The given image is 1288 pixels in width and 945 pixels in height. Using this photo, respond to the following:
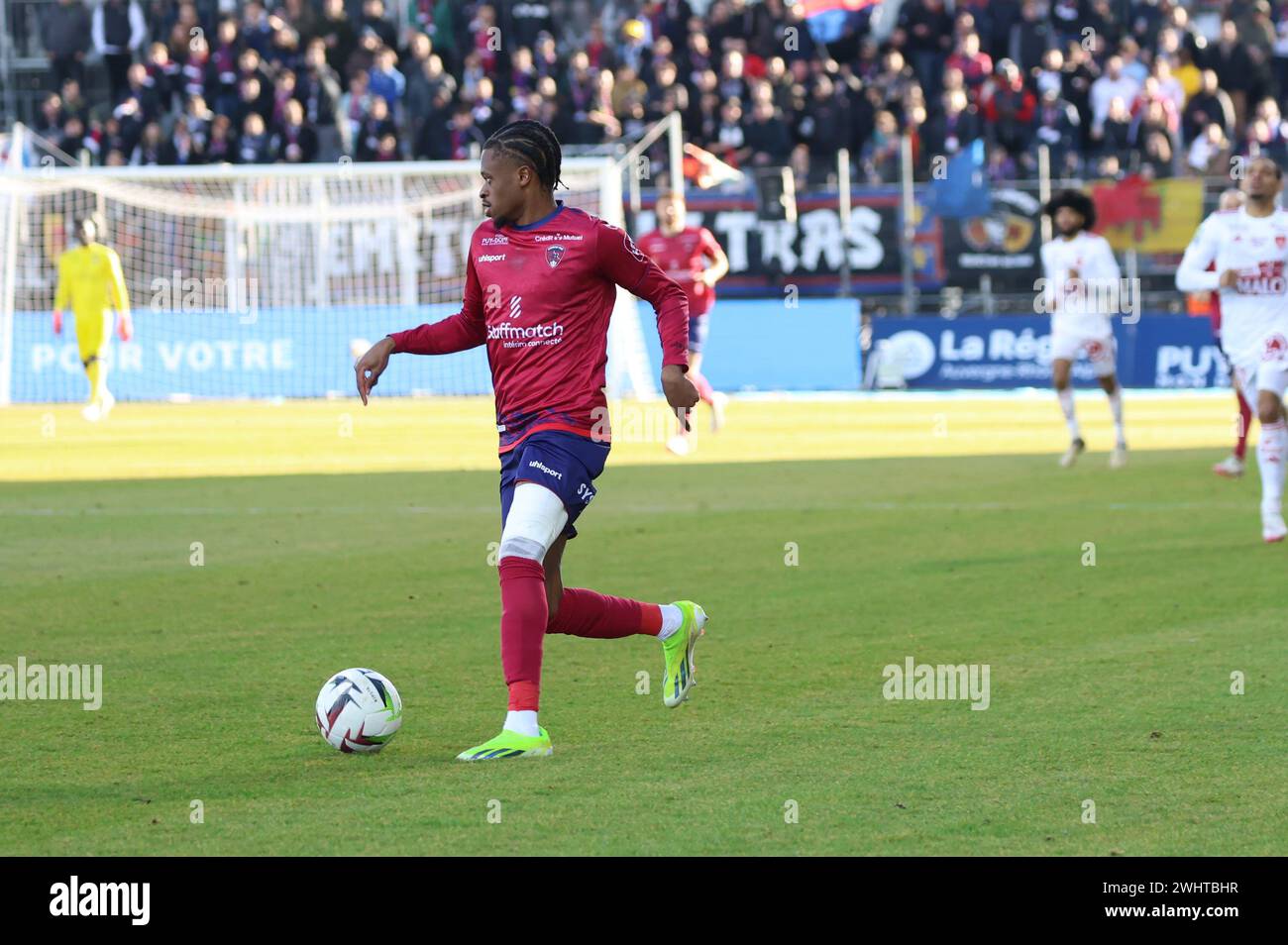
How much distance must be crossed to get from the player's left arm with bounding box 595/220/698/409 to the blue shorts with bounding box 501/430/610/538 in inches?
13.9

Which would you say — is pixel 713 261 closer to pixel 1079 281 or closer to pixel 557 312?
pixel 1079 281

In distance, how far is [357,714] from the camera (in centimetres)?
637

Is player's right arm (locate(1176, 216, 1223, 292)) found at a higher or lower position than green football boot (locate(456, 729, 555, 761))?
higher

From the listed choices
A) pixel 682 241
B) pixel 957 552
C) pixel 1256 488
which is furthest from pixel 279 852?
pixel 682 241

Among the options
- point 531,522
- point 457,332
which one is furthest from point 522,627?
point 457,332

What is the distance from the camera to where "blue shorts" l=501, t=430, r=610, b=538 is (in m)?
6.51

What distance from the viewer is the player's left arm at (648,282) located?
6.60 meters

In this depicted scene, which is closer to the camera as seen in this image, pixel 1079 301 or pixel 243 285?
pixel 1079 301

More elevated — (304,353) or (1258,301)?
(1258,301)

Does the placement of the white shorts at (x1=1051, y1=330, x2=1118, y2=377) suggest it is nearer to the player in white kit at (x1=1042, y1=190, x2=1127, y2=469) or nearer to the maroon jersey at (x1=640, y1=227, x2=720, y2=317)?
the player in white kit at (x1=1042, y1=190, x2=1127, y2=469)

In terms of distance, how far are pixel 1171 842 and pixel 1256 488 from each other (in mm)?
10882

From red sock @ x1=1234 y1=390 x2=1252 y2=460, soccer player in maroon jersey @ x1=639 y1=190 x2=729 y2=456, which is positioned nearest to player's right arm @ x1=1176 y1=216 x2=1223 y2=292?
red sock @ x1=1234 y1=390 x2=1252 y2=460

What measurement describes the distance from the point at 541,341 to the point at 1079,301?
12243mm
